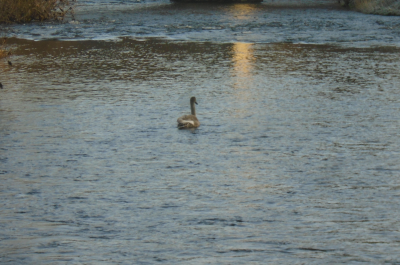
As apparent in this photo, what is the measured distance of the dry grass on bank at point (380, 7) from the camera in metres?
38.1

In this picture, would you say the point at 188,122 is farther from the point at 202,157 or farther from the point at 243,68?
the point at 243,68

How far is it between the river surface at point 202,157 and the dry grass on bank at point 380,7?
48.0 ft

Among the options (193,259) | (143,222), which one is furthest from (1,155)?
(193,259)

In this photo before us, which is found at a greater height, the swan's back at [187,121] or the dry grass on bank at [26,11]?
the dry grass on bank at [26,11]

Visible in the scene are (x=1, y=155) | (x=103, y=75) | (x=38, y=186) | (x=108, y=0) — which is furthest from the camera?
(x=108, y=0)

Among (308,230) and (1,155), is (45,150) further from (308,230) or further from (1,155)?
(308,230)

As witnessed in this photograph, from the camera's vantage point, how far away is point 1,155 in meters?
11.2

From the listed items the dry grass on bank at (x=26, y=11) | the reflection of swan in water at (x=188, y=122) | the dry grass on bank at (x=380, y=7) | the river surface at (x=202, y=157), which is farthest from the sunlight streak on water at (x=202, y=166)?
the dry grass on bank at (x=380, y=7)

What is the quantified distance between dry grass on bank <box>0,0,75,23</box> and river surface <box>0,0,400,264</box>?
1073cm

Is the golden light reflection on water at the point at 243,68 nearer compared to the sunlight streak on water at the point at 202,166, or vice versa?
the sunlight streak on water at the point at 202,166

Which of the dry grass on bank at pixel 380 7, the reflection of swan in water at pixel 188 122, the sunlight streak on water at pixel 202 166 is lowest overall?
the sunlight streak on water at pixel 202 166

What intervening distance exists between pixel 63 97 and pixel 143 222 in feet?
28.6

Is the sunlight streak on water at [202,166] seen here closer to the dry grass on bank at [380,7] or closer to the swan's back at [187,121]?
the swan's back at [187,121]

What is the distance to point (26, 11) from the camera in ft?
113
